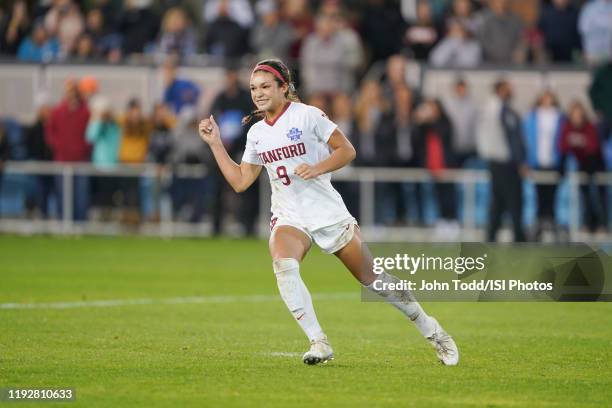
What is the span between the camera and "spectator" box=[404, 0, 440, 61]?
27.7m

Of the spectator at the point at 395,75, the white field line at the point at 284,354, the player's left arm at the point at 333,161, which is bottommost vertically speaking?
the white field line at the point at 284,354

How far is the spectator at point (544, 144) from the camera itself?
81.0 feet

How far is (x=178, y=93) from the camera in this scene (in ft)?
87.8

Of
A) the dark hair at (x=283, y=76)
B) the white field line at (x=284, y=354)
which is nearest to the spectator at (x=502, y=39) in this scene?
the white field line at (x=284, y=354)

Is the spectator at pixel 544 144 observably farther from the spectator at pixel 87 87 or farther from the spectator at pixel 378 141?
the spectator at pixel 87 87

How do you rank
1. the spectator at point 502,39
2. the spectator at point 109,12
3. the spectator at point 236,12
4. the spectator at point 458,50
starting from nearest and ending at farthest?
the spectator at point 458,50, the spectator at point 502,39, the spectator at point 236,12, the spectator at point 109,12

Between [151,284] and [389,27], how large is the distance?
37.6 feet

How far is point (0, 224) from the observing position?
1032 inches

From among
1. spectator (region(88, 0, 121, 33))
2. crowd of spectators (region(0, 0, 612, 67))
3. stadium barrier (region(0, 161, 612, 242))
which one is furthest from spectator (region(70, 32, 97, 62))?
stadium barrier (region(0, 161, 612, 242))

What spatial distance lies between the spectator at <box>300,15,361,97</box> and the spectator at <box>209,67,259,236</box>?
1764mm

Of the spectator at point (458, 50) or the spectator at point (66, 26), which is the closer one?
the spectator at point (458, 50)

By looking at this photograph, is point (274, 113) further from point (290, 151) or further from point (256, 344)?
point (256, 344)

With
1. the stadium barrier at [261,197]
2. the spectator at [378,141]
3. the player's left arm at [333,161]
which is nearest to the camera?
the player's left arm at [333,161]

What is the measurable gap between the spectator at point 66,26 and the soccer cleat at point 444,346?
18941 millimetres
